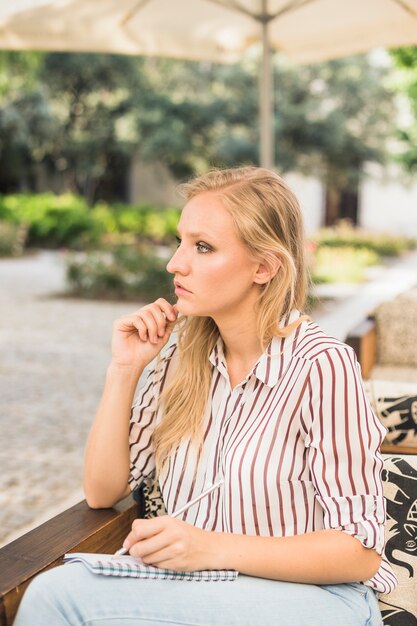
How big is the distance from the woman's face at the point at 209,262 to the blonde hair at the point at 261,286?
3cm

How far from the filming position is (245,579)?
61.7 inches

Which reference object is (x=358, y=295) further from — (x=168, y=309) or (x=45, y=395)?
(x=168, y=309)

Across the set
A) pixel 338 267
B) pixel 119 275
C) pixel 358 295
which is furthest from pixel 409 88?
pixel 338 267

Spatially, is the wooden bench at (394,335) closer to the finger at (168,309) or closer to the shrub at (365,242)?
the finger at (168,309)

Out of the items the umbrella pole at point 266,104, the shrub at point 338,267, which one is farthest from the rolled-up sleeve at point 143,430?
the shrub at point 338,267

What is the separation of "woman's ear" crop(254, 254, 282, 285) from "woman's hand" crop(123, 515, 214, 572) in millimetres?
615

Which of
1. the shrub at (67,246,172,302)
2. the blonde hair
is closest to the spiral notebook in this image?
the blonde hair

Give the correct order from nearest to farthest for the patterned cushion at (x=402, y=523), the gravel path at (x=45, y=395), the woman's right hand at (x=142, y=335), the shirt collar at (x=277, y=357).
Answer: the shirt collar at (x=277, y=357) → the patterned cushion at (x=402, y=523) → the woman's right hand at (x=142, y=335) → the gravel path at (x=45, y=395)

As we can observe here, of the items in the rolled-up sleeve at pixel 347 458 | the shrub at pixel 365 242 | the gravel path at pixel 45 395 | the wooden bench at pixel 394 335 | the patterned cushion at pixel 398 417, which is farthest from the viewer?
the shrub at pixel 365 242

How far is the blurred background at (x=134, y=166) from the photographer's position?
5535mm

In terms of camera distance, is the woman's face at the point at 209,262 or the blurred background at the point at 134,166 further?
the blurred background at the point at 134,166

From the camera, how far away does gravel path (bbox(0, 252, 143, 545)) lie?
4.18 m

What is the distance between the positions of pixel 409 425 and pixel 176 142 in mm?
22481

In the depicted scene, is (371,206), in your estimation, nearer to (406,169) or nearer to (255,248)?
(406,169)
